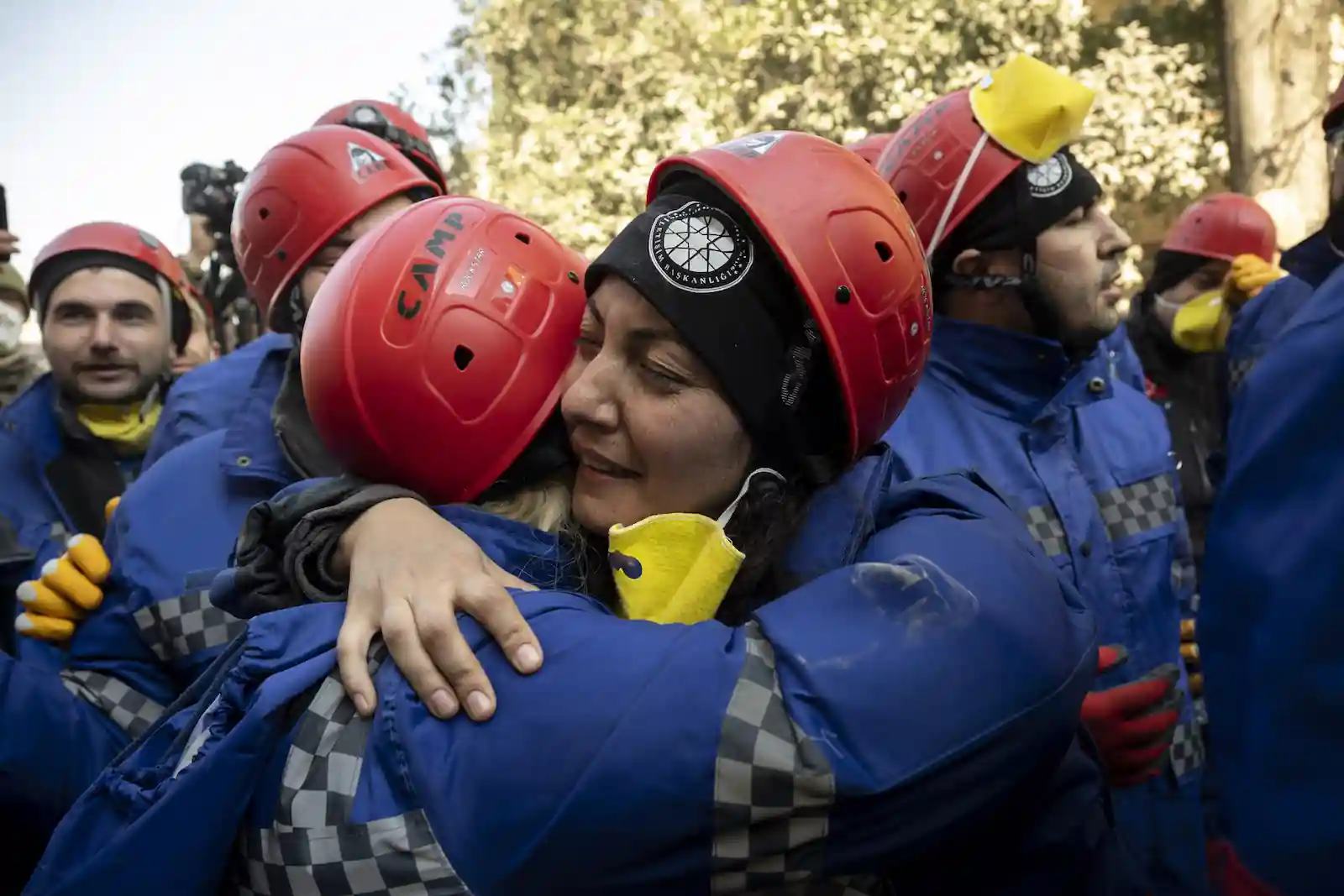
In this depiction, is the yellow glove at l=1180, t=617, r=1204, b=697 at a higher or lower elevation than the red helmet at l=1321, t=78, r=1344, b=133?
lower

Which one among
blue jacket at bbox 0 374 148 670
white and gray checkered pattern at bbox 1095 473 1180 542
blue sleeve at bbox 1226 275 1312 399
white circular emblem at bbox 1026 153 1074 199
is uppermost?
white circular emblem at bbox 1026 153 1074 199

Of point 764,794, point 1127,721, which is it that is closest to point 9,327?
point 1127,721

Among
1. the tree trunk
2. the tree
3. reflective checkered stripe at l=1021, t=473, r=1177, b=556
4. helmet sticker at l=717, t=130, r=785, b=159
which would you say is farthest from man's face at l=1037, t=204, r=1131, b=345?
the tree

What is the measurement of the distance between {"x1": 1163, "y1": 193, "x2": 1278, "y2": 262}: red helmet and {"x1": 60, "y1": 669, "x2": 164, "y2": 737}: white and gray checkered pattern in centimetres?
590

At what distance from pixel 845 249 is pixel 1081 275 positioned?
65.4 inches

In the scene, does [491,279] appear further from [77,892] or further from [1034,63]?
[1034,63]

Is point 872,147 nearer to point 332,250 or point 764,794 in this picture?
point 332,250

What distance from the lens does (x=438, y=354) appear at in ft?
5.90

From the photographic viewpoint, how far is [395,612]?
142cm

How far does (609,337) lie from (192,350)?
4305 millimetres

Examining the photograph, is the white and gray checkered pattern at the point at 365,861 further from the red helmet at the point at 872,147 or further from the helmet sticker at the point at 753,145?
the red helmet at the point at 872,147

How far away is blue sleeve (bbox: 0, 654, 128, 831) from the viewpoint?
7.42ft

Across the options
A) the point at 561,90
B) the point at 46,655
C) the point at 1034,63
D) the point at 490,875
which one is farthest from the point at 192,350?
the point at 561,90

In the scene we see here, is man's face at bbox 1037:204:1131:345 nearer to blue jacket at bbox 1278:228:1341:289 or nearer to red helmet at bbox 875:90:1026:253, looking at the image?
red helmet at bbox 875:90:1026:253
